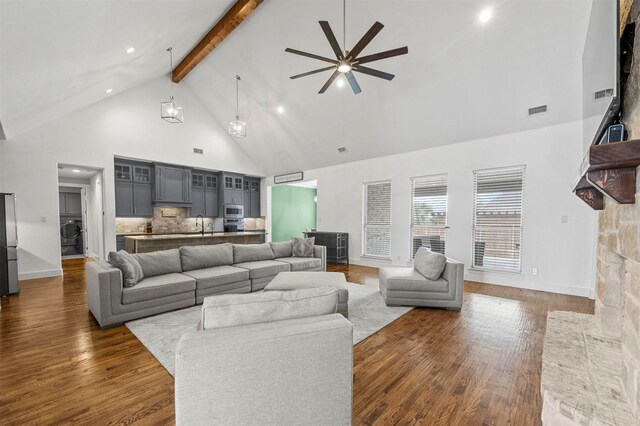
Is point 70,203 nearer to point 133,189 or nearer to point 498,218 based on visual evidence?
point 133,189

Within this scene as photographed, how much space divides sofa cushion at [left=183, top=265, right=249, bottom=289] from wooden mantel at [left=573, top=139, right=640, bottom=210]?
397cm

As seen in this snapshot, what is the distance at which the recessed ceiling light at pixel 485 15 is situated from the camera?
3232 millimetres

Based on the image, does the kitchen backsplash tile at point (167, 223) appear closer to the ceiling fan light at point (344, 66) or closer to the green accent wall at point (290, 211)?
the green accent wall at point (290, 211)

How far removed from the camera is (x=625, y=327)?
55.3 inches

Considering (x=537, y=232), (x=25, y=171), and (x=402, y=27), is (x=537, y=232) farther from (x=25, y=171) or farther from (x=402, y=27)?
(x=25, y=171)

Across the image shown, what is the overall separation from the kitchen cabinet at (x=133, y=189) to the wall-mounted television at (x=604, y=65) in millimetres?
8354

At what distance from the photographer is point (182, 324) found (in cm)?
302

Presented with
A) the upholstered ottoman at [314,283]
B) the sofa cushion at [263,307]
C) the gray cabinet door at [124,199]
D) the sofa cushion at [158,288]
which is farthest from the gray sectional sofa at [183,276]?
the gray cabinet door at [124,199]

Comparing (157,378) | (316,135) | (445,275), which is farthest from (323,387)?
(316,135)

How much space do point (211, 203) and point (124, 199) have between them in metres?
2.28

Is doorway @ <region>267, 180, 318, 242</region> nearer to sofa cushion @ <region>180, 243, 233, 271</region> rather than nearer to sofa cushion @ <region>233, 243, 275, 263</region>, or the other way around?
sofa cushion @ <region>233, 243, 275, 263</region>

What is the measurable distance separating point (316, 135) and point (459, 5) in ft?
13.1

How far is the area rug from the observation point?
2.51 meters

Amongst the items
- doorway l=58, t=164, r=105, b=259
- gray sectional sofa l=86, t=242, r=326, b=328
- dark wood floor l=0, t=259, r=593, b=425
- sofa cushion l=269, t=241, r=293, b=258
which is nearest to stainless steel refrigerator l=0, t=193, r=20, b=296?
dark wood floor l=0, t=259, r=593, b=425
